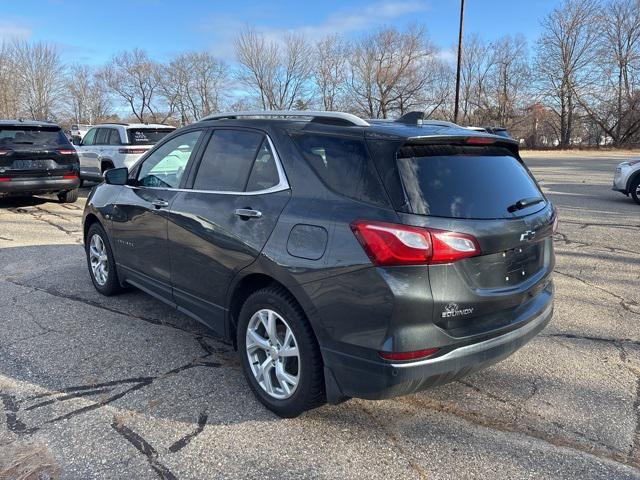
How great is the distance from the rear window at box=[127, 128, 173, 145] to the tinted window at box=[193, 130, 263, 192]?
31.1 feet

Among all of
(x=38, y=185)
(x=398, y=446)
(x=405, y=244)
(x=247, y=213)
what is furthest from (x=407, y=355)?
(x=38, y=185)

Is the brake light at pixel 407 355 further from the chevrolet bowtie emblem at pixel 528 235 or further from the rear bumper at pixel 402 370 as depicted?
the chevrolet bowtie emblem at pixel 528 235

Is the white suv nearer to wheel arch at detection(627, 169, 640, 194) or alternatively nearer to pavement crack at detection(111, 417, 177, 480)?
pavement crack at detection(111, 417, 177, 480)

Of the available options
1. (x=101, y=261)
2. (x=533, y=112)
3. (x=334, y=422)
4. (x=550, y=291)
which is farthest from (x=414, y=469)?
(x=533, y=112)

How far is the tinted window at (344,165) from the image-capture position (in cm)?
248

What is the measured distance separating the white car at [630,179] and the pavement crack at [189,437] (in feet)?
36.5

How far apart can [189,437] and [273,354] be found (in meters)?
0.64

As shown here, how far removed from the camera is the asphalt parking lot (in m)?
2.51

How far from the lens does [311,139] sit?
Result: 2832mm

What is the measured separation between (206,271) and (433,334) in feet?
5.38

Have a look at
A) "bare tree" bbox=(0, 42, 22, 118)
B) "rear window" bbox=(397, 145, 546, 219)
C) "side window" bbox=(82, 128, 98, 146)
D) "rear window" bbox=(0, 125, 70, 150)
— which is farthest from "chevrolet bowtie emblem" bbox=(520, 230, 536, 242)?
"bare tree" bbox=(0, 42, 22, 118)

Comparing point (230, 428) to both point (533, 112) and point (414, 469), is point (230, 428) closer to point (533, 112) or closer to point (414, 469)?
point (414, 469)

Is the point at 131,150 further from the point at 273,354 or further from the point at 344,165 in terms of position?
the point at 344,165

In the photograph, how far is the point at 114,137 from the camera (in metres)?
12.6
